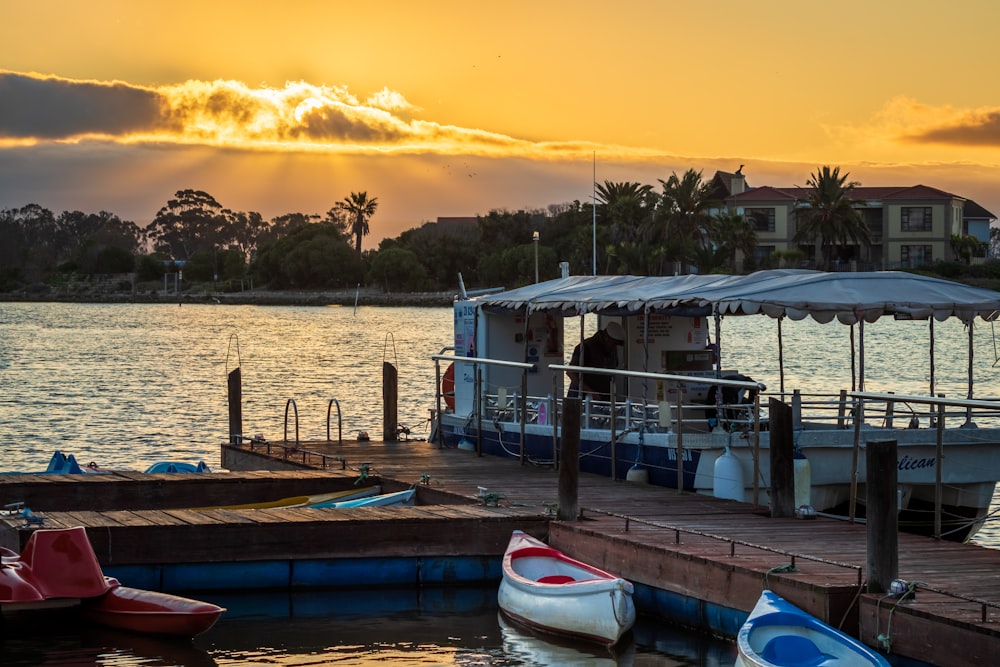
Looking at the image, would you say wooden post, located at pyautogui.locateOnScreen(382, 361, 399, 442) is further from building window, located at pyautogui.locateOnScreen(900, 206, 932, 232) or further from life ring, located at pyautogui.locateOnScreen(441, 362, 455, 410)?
building window, located at pyautogui.locateOnScreen(900, 206, 932, 232)

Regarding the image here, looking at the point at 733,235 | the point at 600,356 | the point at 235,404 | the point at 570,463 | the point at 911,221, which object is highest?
the point at 911,221

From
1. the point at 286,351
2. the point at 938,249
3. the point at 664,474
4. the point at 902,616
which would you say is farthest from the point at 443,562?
the point at 938,249

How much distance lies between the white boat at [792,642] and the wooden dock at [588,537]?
0.51 meters

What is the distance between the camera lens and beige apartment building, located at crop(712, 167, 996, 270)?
128125mm

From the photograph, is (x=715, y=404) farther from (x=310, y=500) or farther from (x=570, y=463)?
(x=310, y=500)

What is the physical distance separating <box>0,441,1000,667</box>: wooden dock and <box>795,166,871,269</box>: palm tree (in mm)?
102528

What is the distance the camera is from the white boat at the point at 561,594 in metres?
14.5

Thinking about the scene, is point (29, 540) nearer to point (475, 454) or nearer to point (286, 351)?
point (475, 454)

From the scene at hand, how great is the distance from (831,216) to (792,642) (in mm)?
112492

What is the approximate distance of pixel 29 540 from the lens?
49.8ft

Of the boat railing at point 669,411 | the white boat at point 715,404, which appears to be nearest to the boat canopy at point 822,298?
the white boat at point 715,404

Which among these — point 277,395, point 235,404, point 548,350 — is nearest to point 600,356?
point 548,350

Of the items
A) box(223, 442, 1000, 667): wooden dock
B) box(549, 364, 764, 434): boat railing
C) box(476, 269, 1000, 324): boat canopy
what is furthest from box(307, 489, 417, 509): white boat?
box(476, 269, 1000, 324): boat canopy

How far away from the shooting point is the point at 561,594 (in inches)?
590
